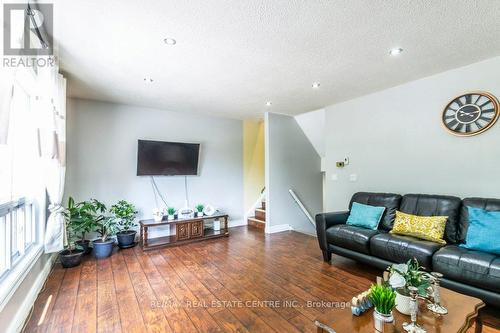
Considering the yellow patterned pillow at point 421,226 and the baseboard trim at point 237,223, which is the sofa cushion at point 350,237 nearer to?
the yellow patterned pillow at point 421,226

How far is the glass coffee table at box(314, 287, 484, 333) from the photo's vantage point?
4.12 ft

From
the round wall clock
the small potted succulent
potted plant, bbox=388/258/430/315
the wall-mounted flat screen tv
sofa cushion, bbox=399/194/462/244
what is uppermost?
the round wall clock

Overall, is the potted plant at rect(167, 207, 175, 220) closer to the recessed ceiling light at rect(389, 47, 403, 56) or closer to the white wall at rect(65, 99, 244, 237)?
the white wall at rect(65, 99, 244, 237)

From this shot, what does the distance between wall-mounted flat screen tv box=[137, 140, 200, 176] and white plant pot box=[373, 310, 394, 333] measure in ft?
13.1

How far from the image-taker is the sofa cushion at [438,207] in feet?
8.51

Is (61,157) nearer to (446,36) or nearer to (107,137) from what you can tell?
(107,137)

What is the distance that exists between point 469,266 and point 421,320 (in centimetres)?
115

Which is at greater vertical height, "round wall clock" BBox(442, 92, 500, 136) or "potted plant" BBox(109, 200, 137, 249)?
"round wall clock" BBox(442, 92, 500, 136)

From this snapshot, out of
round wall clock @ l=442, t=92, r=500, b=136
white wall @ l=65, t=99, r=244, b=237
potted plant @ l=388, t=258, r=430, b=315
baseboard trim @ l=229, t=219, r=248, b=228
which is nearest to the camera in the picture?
potted plant @ l=388, t=258, r=430, b=315

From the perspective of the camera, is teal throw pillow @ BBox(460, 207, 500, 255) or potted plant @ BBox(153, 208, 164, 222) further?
potted plant @ BBox(153, 208, 164, 222)

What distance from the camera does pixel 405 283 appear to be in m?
1.41

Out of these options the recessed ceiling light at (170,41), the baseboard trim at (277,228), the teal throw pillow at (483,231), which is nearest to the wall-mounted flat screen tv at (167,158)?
the baseboard trim at (277,228)

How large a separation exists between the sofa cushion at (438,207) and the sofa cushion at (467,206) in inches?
1.4

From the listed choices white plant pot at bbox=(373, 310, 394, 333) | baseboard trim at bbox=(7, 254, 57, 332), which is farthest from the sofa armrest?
baseboard trim at bbox=(7, 254, 57, 332)
